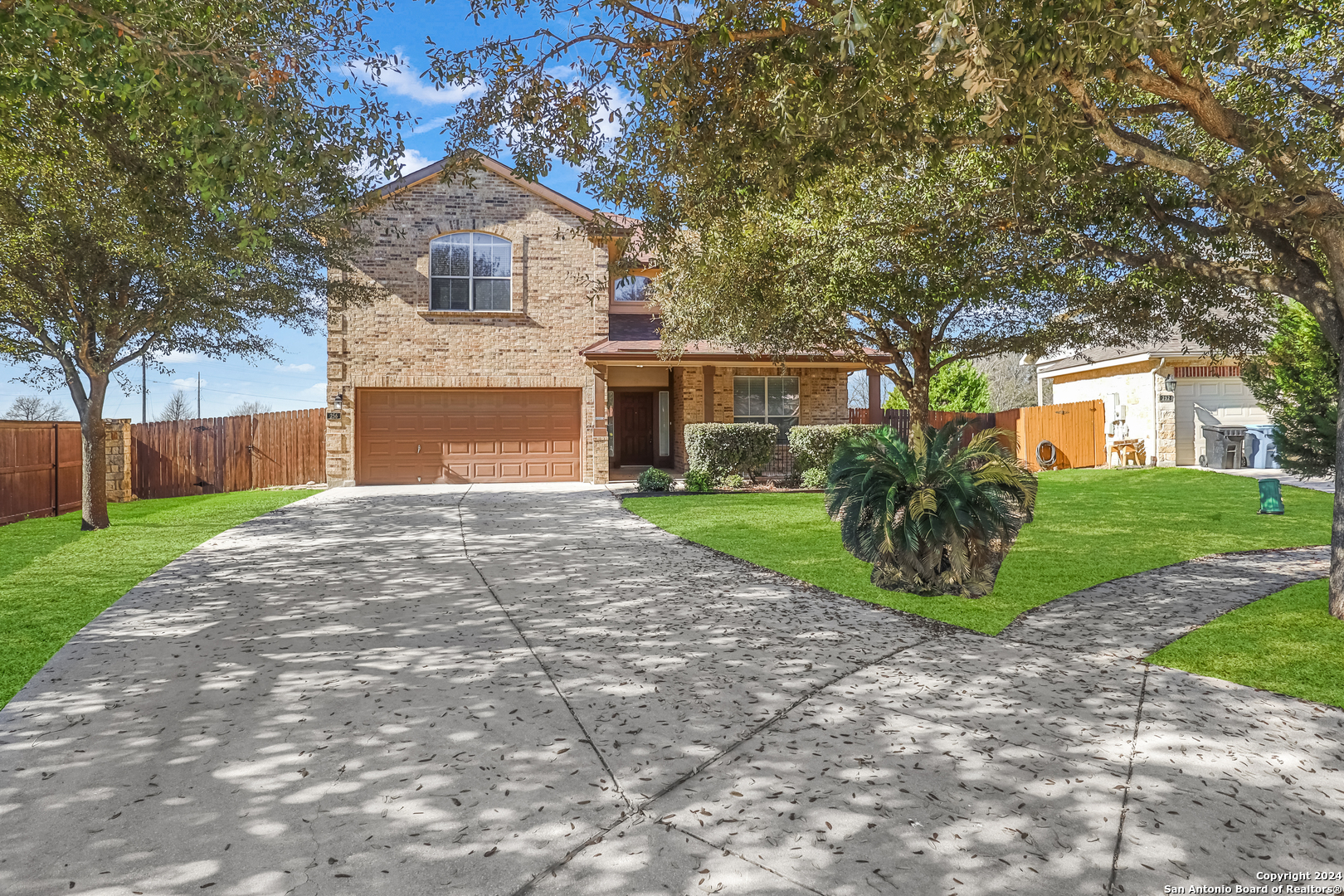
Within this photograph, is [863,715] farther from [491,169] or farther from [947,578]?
[491,169]

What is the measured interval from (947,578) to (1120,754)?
10.8 ft

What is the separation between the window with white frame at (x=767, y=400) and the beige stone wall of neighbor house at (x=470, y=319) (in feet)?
12.2

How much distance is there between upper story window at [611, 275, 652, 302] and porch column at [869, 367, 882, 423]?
6.34 m

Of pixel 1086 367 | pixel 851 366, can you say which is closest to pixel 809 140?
pixel 851 366

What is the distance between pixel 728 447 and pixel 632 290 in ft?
20.7

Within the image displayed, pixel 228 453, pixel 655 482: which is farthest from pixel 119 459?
pixel 655 482

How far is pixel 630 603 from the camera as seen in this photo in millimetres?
6547

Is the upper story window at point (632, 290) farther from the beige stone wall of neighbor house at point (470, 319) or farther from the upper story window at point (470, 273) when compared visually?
the upper story window at point (470, 273)

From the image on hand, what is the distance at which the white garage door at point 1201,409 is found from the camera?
19.2 metres

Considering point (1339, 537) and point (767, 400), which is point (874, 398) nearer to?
point (767, 400)

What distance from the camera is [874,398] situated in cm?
1858

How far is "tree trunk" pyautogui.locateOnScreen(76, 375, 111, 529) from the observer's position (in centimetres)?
1196

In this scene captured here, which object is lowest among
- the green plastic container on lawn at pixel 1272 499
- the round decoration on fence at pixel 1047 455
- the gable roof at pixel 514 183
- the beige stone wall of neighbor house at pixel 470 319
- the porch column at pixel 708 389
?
the green plastic container on lawn at pixel 1272 499

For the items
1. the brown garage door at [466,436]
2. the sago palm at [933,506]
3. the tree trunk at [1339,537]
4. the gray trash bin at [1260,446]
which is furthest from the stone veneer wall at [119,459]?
the gray trash bin at [1260,446]
